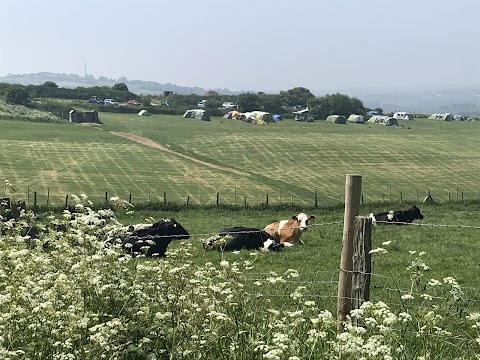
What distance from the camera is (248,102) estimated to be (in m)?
116

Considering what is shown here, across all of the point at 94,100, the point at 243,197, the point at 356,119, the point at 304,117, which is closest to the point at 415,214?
the point at 243,197

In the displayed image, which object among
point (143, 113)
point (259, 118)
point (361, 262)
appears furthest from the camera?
point (259, 118)

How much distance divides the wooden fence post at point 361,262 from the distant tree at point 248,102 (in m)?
109

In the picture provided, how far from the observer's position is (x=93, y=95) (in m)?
120

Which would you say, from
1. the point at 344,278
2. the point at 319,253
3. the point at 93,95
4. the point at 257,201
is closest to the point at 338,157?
the point at 257,201

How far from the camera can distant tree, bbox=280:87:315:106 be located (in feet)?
441

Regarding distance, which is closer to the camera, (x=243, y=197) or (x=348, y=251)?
(x=348, y=251)

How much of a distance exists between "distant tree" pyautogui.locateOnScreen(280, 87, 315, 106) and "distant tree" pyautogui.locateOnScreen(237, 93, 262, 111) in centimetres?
1627

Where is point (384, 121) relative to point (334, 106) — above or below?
below

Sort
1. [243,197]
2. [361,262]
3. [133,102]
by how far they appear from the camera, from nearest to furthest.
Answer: [361,262] < [243,197] < [133,102]

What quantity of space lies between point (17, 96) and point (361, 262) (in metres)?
94.8

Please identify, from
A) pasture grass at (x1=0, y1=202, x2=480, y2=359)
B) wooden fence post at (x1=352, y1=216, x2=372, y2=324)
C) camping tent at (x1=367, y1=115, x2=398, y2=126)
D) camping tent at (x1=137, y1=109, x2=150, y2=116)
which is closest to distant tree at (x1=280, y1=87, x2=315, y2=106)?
camping tent at (x1=367, y1=115, x2=398, y2=126)

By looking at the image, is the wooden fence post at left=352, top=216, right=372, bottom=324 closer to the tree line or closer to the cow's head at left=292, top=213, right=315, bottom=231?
the cow's head at left=292, top=213, right=315, bottom=231

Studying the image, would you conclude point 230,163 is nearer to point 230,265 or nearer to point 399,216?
point 399,216
